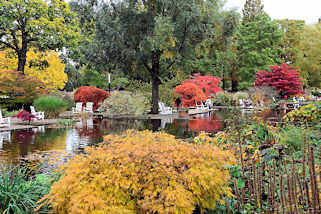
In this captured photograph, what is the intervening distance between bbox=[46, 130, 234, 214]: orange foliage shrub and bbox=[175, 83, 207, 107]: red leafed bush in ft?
72.0

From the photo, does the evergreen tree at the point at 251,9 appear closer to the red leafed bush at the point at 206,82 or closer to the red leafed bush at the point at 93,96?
the red leafed bush at the point at 206,82

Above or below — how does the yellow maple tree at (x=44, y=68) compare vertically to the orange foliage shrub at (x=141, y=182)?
above

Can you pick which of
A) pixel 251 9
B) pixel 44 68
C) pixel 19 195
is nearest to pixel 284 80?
pixel 251 9

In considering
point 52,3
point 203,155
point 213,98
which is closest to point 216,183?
point 203,155

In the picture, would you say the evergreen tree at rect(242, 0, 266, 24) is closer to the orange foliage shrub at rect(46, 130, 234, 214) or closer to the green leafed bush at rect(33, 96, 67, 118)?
the green leafed bush at rect(33, 96, 67, 118)

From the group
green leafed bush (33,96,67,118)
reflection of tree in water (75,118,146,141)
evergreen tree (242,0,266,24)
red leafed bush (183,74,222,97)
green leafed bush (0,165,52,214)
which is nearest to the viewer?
green leafed bush (0,165,52,214)

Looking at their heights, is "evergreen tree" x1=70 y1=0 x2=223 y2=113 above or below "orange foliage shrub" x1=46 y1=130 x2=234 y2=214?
above

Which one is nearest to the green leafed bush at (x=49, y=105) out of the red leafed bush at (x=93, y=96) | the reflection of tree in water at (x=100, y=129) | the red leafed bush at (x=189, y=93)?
the reflection of tree in water at (x=100, y=129)

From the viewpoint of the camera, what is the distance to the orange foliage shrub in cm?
276

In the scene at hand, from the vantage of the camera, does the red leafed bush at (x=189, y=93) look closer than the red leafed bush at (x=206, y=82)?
Yes

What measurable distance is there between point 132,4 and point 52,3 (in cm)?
991

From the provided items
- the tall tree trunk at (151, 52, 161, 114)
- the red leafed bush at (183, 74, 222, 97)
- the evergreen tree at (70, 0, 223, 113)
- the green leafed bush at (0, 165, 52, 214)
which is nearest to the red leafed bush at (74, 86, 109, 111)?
the evergreen tree at (70, 0, 223, 113)

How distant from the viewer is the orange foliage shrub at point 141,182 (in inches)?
109

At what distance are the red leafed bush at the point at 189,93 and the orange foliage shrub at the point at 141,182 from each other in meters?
21.9
